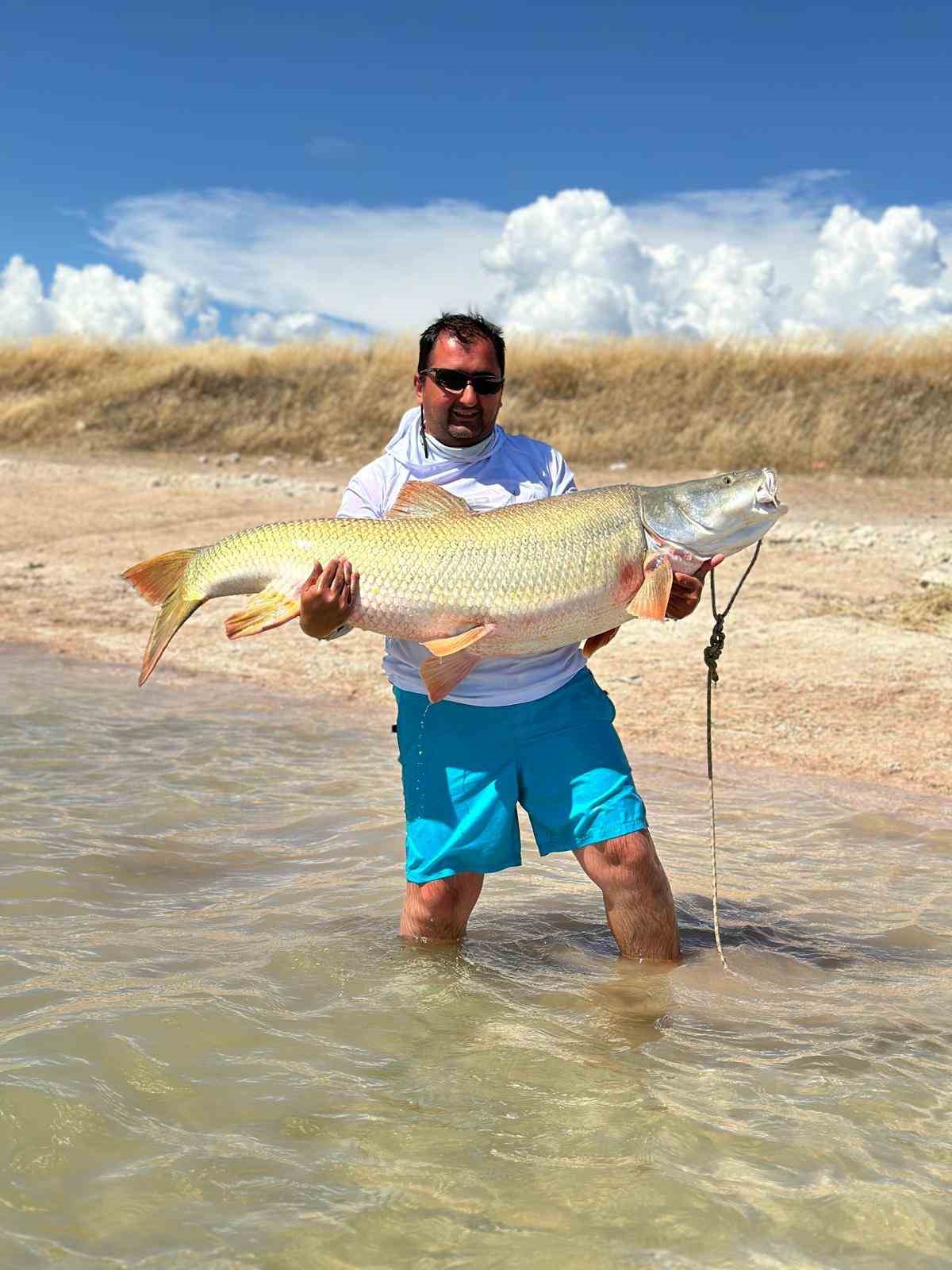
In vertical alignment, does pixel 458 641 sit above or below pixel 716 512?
below

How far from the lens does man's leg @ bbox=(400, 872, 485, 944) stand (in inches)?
158

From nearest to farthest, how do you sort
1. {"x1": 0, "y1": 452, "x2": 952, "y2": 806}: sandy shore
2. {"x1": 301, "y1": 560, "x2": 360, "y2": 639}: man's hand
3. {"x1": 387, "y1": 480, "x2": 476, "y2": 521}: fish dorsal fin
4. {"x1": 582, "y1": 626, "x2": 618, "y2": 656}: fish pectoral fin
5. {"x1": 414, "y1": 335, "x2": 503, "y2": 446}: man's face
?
{"x1": 301, "y1": 560, "x2": 360, "y2": 639}: man's hand
{"x1": 387, "y1": 480, "x2": 476, "y2": 521}: fish dorsal fin
{"x1": 414, "y1": 335, "x2": 503, "y2": 446}: man's face
{"x1": 582, "y1": 626, "x2": 618, "y2": 656}: fish pectoral fin
{"x1": 0, "y1": 452, "x2": 952, "y2": 806}: sandy shore

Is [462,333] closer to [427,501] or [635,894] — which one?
[427,501]

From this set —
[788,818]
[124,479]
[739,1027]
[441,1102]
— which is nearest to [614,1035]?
[739,1027]

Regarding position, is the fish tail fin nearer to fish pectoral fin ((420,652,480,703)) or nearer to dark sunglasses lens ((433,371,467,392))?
fish pectoral fin ((420,652,480,703))

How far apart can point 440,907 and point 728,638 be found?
5.06 m

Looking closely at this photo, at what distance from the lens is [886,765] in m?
6.70

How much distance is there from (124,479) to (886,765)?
10615 millimetres

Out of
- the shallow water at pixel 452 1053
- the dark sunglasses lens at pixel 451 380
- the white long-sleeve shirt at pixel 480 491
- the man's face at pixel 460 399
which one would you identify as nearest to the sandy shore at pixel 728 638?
the shallow water at pixel 452 1053

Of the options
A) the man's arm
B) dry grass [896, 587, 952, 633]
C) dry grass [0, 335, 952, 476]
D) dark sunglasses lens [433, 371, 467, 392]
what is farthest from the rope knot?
Answer: dry grass [0, 335, 952, 476]

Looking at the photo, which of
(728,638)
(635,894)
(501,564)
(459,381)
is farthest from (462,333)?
(728,638)

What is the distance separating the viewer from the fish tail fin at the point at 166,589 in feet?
11.8

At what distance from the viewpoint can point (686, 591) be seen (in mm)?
3553

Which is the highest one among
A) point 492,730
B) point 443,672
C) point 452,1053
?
point 443,672
